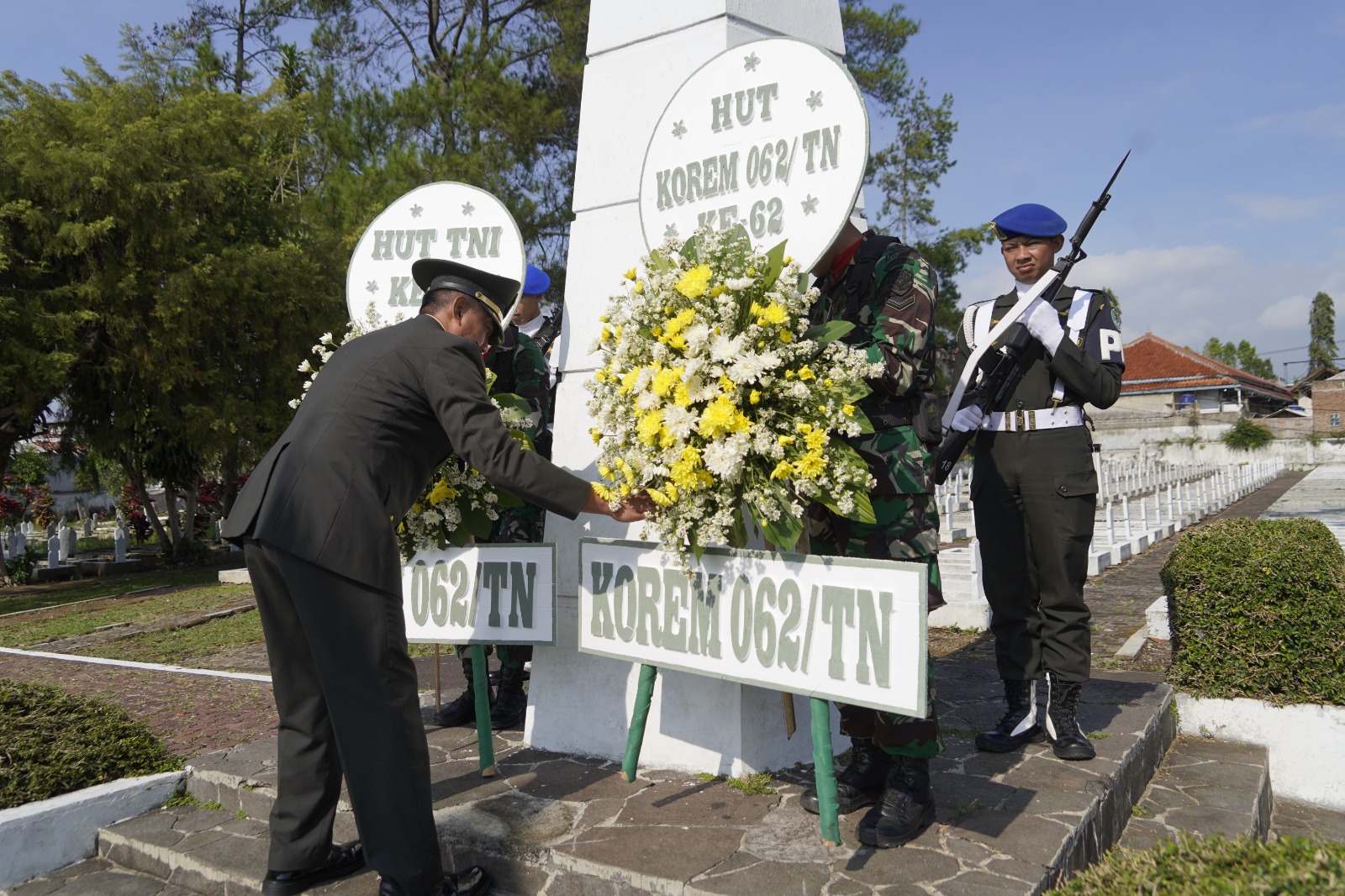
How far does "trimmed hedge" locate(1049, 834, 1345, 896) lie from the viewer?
189 centimetres

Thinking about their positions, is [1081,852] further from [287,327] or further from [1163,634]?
[287,327]

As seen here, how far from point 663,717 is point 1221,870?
7.50 ft

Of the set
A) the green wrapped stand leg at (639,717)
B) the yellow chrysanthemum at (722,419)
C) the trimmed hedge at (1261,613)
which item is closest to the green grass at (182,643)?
the green wrapped stand leg at (639,717)

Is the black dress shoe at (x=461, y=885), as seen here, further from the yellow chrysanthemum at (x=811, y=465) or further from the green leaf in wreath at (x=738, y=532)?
the yellow chrysanthemum at (x=811, y=465)

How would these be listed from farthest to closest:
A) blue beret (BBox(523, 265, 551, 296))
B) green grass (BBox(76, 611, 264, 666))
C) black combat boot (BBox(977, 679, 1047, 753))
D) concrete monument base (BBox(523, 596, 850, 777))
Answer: green grass (BBox(76, 611, 264, 666)), blue beret (BBox(523, 265, 551, 296)), black combat boot (BBox(977, 679, 1047, 753)), concrete monument base (BBox(523, 596, 850, 777))

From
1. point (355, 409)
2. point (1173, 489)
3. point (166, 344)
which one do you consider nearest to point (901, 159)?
point (1173, 489)

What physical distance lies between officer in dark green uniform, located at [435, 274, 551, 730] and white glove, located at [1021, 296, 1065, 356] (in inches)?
90.7

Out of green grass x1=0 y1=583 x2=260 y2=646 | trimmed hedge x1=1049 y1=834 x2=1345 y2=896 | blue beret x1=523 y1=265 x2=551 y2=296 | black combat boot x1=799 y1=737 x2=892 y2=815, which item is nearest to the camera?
trimmed hedge x1=1049 y1=834 x2=1345 y2=896

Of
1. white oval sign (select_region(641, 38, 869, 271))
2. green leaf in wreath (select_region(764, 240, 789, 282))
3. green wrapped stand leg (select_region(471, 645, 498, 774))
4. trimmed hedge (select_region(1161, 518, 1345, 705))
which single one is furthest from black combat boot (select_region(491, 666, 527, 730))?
trimmed hedge (select_region(1161, 518, 1345, 705))

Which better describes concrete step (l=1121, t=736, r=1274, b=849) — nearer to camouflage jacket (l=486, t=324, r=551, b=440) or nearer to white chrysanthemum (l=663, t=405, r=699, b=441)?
white chrysanthemum (l=663, t=405, r=699, b=441)

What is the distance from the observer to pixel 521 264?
4.46 meters

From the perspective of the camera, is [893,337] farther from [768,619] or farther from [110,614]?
[110,614]

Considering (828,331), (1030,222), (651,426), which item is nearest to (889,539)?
(828,331)

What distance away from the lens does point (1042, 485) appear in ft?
13.4
